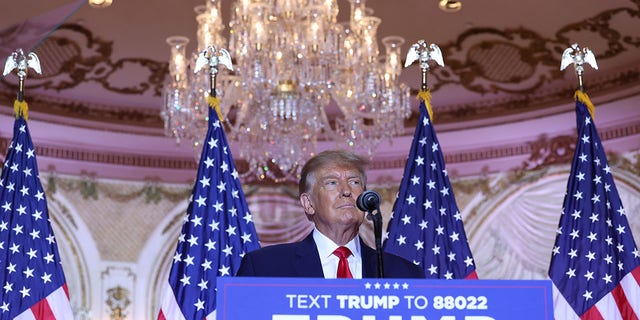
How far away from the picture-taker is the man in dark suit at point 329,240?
3.43 metres

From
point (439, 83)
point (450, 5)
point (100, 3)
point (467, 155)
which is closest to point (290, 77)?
point (450, 5)

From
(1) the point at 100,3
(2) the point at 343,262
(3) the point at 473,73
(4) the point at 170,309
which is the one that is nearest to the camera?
(2) the point at 343,262

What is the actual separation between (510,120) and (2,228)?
6.00m

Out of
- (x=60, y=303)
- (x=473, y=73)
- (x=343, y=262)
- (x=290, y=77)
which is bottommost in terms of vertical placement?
(x=343, y=262)

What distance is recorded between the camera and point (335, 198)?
136 inches

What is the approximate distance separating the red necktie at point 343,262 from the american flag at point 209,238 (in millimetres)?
1400

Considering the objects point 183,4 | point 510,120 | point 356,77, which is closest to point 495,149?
point 510,120

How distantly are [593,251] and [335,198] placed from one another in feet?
6.60

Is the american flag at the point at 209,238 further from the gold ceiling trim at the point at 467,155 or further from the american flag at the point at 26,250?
the gold ceiling trim at the point at 467,155

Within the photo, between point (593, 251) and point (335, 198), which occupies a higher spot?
point (593, 251)

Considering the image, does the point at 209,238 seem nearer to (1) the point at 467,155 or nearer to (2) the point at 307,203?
(2) the point at 307,203

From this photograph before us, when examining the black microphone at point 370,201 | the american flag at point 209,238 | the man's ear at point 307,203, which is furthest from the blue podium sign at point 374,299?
the american flag at point 209,238

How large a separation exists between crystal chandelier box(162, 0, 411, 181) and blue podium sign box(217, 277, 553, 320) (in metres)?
4.72

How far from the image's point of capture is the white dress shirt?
136 inches
